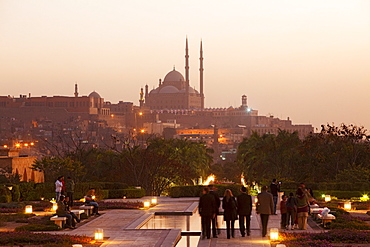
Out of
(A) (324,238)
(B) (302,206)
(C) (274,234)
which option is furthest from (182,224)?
(A) (324,238)

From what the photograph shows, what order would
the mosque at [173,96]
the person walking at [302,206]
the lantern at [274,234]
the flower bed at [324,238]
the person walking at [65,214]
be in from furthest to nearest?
1. the mosque at [173,96]
2. the person walking at [65,214]
3. the person walking at [302,206]
4. the lantern at [274,234]
5. the flower bed at [324,238]

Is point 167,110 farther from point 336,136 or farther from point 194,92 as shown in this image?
point 336,136

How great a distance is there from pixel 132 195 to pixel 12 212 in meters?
7.13

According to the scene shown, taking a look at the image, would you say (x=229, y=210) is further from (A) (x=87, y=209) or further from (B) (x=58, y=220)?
(A) (x=87, y=209)

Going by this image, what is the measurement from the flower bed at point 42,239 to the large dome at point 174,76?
169 m

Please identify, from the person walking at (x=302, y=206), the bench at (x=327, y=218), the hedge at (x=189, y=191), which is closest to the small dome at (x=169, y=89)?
the hedge at (x=189, y=191)

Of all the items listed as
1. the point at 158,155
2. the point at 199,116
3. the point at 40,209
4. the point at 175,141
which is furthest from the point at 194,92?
the point at 40,209

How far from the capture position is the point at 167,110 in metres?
182

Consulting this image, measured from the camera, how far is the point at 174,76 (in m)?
183

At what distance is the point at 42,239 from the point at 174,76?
17018 centimetres

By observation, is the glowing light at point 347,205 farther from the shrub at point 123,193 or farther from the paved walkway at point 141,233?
the shrub at point 123,193

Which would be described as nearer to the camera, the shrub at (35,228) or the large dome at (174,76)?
the shrub at (35,228)

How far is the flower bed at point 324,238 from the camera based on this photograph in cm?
1288

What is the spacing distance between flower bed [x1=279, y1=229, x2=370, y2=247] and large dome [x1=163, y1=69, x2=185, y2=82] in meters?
169
